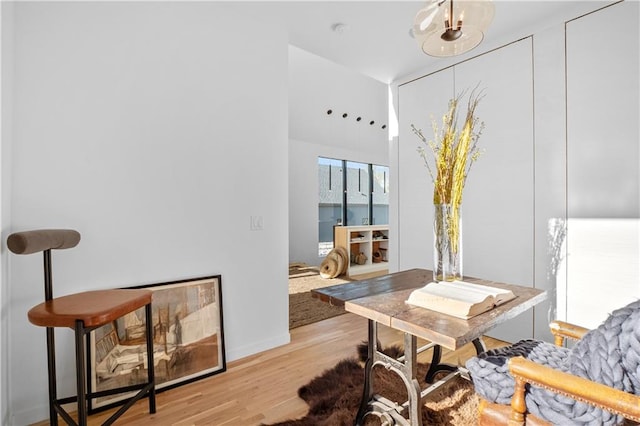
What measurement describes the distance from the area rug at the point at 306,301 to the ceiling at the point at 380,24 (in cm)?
222

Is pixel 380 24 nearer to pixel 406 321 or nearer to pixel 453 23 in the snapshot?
pixel 453 23

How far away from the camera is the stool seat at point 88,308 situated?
1265mm

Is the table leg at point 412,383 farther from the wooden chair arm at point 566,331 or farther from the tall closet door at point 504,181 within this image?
the tall closet door at point 504,181

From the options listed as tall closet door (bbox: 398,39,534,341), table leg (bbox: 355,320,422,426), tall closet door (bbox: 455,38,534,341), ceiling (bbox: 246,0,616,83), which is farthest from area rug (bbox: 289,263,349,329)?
ceiling (bbox: 246,0,616,83)

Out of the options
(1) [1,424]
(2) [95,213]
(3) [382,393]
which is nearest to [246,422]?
(3) [382,393]

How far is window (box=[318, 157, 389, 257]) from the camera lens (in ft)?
22.2

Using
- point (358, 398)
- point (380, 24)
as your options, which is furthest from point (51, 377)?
point (380, 24)

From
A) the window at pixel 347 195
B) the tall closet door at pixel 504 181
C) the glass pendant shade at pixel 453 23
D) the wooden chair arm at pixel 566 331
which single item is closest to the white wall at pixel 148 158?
the glass pendant shade at pixel 453 23

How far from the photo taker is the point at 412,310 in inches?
47.8

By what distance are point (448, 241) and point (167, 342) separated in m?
1.80

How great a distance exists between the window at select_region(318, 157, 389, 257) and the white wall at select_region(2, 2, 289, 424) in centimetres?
411

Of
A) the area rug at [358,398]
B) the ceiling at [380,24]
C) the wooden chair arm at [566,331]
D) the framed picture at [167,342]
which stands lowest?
the area rug at [358,398]

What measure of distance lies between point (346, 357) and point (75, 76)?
251 centimetres

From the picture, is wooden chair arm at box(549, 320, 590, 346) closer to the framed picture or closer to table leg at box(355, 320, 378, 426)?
table leg at box(355, 320, 378, 426)
